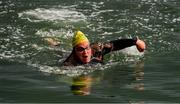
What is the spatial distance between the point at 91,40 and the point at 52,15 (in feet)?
10.2

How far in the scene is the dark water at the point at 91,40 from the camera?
869 centimetres

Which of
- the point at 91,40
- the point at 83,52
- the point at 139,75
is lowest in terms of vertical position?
the point at 139,75

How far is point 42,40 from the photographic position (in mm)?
13789

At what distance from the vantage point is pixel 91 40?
553 inches

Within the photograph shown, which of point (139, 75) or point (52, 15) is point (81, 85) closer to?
point (139, 75)

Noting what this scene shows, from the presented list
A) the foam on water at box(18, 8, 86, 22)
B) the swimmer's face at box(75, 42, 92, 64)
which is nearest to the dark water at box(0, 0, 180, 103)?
the foam on water at box(18, 8, 86, 22)

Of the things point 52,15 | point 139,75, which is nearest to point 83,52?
point 139,75

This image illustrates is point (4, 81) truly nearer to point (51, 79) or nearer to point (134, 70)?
point (51, 79)

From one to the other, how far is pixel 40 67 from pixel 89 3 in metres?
7.98

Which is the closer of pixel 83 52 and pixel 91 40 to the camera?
pixel 83 52

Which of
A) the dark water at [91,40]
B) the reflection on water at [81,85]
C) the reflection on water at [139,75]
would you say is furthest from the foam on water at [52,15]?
the reflection on water at [81,85]

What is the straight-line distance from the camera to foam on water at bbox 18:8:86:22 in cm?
1615

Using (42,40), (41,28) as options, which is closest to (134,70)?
(42,40)

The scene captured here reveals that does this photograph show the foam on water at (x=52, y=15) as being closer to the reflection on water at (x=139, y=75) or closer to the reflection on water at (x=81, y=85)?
the reflection on water at (x=139, y=75)
